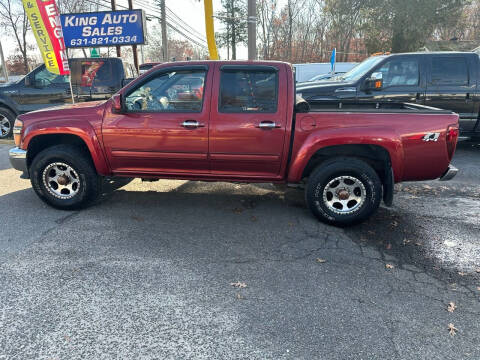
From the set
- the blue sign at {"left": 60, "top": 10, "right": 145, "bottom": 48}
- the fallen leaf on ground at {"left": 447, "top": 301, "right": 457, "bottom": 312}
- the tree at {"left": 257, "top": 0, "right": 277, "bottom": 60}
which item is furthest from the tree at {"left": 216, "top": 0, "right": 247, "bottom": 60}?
the fallen leaf on ground at {"left": 447, "top": 301, "right": 457, "bottom": 312}

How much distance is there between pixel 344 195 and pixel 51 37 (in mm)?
7493

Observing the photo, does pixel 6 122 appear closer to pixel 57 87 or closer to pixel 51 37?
pixel 57 87

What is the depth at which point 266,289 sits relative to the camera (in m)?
2.86

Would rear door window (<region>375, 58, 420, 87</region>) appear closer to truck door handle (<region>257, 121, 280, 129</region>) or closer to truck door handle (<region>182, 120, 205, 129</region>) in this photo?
truck door handle (<region>257, 121, 280, 129</region>)

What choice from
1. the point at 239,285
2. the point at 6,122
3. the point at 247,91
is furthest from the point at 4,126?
the point at 239,285

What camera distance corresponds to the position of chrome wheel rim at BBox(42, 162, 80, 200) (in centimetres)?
438

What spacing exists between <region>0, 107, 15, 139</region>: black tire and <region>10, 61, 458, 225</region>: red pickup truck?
5641 mm

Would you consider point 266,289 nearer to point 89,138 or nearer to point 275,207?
point 275,207

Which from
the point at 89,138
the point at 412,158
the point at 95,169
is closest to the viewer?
the point at 412,158

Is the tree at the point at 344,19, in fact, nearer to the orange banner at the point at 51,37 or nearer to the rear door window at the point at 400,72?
the rear door window at the point at 400,72

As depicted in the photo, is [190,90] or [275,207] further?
[275,207]

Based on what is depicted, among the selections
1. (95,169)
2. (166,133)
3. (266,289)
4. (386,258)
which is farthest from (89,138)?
(386,258)

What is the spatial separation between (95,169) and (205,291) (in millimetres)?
2511

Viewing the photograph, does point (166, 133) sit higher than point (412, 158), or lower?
higher
